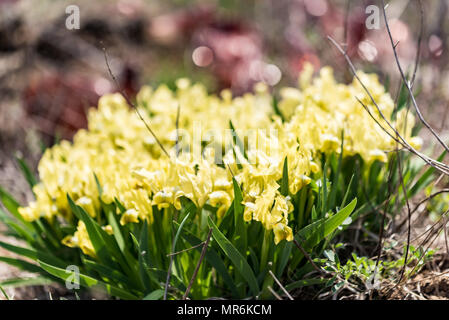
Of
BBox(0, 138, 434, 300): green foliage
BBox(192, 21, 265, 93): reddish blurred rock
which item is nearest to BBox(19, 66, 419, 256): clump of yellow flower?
BBox(0, 138, 434, 300): green foliage

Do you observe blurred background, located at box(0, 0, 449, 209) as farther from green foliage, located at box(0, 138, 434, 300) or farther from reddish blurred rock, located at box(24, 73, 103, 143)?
green foliage, located at box(0, 138, 434, 300)

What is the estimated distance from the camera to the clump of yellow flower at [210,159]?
115 centimetres

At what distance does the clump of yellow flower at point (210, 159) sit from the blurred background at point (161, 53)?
0.70 meters

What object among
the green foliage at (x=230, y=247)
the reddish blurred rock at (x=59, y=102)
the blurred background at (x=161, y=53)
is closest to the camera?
the green foliage at (x=230, y=247)

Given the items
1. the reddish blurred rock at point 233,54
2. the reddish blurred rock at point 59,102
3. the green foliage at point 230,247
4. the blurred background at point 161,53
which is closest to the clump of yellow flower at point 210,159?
the green foliage at point 230,247

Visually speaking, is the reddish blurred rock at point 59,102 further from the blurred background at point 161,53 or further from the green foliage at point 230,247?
the green foliage at point 230,247

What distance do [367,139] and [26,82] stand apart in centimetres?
258

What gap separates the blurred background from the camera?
2.71 m

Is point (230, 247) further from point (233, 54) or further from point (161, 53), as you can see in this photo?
point (161, 53)

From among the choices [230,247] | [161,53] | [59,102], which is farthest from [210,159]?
[161,53]

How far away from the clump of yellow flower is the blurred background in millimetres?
702

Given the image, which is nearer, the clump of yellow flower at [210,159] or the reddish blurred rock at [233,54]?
the clump of yellow flower at [210,159]

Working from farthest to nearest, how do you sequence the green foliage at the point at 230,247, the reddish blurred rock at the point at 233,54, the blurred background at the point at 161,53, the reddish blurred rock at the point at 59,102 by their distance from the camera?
the reddish blurred rock at the point at 233,54, the reddish blurred rock at the point at 59,102, the blurred background at the point at 161,53, the green foliage at the point at 230,247

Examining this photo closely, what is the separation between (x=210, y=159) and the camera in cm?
129
